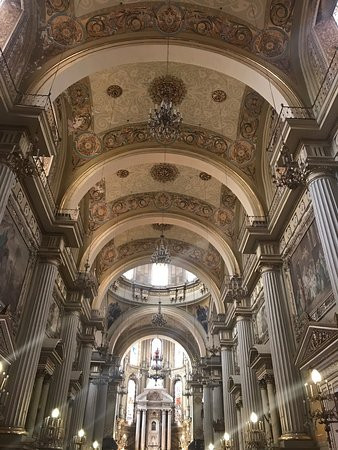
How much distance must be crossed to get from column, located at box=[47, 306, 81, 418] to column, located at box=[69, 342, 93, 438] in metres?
1.69

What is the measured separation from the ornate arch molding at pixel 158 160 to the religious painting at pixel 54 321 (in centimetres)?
327

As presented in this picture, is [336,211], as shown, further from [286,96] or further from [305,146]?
[286,96]

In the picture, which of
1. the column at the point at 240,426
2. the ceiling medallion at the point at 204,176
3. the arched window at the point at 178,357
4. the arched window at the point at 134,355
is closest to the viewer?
the column at the point at 240,426

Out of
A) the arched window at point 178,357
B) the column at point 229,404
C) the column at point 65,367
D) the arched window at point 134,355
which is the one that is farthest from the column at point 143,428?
the column at point 65,367

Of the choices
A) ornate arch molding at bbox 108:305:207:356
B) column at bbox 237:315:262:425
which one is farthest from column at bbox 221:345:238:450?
ornate arch molding at bbox 108:305:207:356

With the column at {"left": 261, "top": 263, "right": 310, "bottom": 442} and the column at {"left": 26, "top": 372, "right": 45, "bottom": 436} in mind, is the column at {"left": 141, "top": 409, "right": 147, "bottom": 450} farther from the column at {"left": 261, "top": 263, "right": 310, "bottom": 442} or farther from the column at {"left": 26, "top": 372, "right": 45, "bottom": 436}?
the column at {"left": 261, "top": 263, "right": 310, "bottom": 442}

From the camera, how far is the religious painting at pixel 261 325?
39.0 ft

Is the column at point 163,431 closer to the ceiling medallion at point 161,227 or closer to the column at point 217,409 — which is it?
the column at point 217,409

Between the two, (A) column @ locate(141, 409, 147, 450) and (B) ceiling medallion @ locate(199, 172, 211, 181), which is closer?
(B) ceiling medallion @ locate(199, 172, 211, 181)

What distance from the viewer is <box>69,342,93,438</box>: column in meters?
13.5

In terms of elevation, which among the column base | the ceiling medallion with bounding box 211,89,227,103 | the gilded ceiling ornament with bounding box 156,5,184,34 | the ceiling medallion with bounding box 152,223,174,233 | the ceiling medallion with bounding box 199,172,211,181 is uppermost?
the ceiling medallion with bounding box 152,223,174,233

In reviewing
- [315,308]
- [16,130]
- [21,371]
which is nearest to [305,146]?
[315,308]

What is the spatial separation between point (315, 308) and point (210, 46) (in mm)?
6892

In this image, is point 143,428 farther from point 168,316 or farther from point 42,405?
point 42,405
